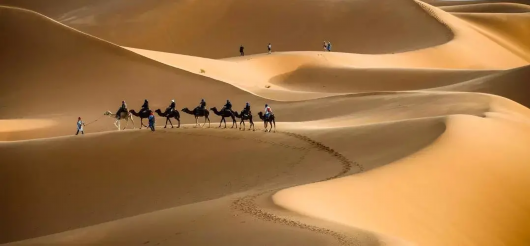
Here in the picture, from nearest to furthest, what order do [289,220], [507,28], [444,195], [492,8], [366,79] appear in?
1. [289,220]
2. [444,195]
3. [366,79]
4. [507,28]
5. [492,8]

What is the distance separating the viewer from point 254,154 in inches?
815

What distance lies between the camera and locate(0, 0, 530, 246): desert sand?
13.4m

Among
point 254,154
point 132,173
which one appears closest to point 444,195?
Answer: point 254,154

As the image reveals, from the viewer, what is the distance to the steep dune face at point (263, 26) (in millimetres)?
60688

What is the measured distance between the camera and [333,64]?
48062 millimetres

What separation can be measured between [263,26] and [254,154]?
142ft

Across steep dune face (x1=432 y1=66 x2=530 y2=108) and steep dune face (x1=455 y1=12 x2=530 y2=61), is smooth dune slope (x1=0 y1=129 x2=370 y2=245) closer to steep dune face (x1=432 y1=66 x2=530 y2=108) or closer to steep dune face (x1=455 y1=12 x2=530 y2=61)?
steep dune face (x1=432 y1=66 x2=530 y2=108)

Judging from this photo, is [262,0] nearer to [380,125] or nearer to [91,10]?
[91,10]

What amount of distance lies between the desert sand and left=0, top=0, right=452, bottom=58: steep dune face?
1139 centimetres

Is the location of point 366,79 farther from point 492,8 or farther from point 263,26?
point 492,8

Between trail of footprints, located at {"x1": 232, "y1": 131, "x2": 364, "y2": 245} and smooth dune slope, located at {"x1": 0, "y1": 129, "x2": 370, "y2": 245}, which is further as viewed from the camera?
smooth dune slope, located at {"x1": 0, "y1": 129, "x2": 370, "y2": 245}

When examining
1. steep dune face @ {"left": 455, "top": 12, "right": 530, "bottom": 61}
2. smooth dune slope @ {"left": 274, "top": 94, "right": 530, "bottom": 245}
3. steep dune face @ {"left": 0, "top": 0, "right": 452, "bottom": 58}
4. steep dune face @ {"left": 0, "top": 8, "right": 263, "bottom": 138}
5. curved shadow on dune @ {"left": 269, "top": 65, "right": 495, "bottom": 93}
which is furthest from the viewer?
steep dune face @ {"left": 455, "top": 12, "right": 530, "bottom": 61}

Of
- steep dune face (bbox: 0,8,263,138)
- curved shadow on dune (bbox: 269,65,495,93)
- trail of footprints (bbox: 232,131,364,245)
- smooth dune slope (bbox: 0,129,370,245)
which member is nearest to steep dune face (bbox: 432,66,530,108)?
curved shadow on dune (bbox: 269,65,495,93)

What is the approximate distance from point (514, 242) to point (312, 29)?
49.0m
